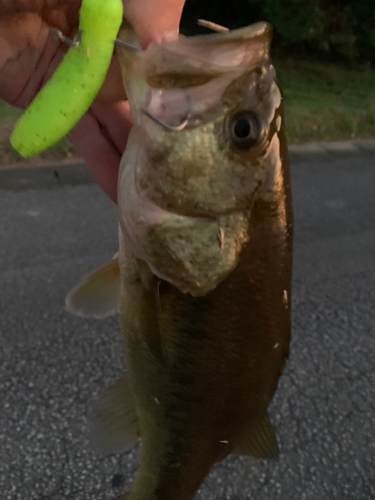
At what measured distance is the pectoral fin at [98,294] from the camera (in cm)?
132

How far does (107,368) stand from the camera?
271 centimetres

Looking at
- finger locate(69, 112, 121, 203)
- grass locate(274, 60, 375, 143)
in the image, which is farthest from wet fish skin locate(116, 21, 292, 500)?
grass locate(274, 60, 375, 143)

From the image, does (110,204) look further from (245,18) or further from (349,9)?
(349,9)

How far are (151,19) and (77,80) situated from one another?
10.3 inches

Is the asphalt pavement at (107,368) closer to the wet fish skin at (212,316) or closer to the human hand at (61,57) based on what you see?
the wet fish skin at (212,316)

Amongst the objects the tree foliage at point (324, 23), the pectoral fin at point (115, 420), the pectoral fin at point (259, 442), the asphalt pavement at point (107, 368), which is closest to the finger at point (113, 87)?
the pectoral fin at point (115, 420)

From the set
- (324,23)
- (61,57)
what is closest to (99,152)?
(61,57)

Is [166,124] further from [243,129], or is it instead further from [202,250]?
[202,250]

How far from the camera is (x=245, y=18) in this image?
1147 cm

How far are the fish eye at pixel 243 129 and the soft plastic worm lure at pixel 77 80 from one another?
298 millimetres

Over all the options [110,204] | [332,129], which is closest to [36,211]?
[110,204]

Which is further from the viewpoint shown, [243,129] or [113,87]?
[113,87]

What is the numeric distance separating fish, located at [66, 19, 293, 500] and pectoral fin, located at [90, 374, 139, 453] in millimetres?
92

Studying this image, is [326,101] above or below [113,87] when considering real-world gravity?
below
